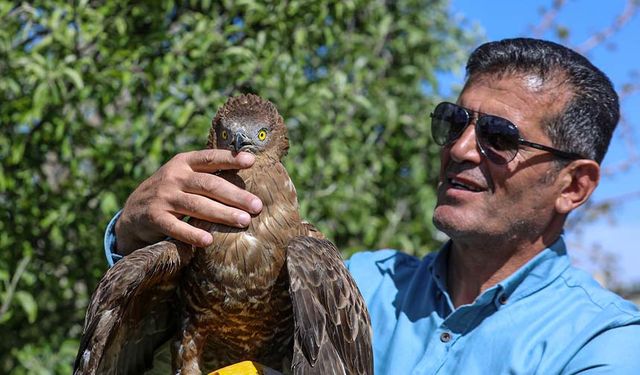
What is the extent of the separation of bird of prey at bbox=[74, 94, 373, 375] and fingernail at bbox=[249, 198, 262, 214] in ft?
0.26

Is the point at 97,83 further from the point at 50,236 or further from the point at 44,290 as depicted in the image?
the point at 44,290

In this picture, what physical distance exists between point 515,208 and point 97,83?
2.14 m

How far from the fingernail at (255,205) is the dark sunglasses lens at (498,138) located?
0.96m

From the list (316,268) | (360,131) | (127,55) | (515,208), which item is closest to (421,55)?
(360,131)

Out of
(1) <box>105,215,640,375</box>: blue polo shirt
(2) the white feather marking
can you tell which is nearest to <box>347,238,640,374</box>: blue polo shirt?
(1) <box>105,215,640,375</box>: blue polo shirt

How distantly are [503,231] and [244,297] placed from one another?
1.07 metres

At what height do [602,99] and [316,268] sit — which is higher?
[602,99]

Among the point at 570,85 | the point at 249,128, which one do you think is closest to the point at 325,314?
the point at 249,128

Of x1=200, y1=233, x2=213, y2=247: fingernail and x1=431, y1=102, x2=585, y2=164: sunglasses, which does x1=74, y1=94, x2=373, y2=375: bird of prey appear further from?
x1=431, y1=102, x2=585, y2=164: sunglasses

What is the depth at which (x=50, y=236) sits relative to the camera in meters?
4.28

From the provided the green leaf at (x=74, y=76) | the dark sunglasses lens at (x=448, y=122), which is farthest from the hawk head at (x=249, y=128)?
the green leaf at (x=74, y=76)

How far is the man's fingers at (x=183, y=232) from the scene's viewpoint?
271 cm

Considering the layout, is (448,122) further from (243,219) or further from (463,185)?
(243,219)

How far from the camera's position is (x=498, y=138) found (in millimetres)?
3191
